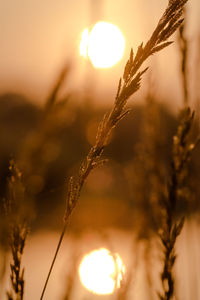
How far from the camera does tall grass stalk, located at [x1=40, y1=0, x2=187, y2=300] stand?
3.55 ft

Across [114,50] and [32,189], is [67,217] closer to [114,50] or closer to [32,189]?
[32,189]

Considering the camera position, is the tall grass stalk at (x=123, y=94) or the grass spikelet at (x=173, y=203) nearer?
the tall grass stalk at (x=123, y=94)

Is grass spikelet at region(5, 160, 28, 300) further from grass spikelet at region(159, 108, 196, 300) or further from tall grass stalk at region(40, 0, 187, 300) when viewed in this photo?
grass spikelet at region(159, 108, 196, 300)

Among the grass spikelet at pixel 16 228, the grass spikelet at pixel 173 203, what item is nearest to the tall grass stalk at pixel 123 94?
the grass spikelet at pixel 16 228

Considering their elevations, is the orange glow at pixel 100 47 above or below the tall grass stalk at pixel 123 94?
above

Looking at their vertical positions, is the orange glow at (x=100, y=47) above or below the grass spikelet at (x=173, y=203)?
above

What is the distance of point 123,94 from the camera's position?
108 centimetres

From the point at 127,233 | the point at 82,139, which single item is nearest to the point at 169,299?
the point at 82,139

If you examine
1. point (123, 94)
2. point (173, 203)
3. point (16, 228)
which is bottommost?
point (16, 228)

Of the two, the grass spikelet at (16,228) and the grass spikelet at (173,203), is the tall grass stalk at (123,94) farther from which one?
the grass spikelet at (173,203)

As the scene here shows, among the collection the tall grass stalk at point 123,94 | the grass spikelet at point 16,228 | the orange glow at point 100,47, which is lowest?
the grass spikelet at point 16,228

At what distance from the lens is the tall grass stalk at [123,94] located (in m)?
1.08

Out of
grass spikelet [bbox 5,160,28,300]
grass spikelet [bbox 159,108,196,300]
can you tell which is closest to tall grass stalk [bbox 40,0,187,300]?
grass spikelet [bbox 5,160,28,300]

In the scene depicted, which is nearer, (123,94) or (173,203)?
(123,94)
